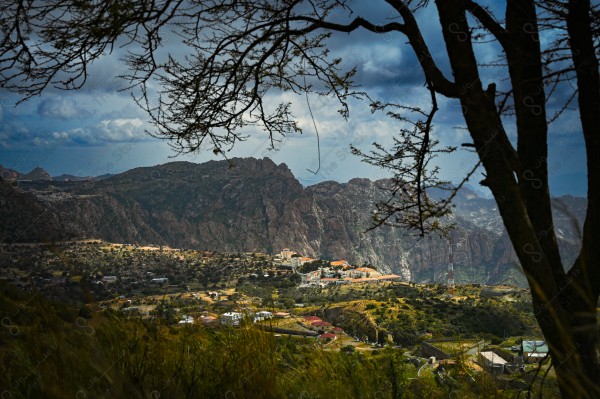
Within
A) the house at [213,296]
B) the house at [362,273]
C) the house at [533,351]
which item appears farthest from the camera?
the house at [362,273]

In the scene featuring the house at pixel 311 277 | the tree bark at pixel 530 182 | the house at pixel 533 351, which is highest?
the tree bark at pixel 530 182

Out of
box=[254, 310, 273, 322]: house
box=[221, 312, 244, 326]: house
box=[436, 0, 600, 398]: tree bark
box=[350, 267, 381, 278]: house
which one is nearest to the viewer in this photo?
box=[436, 0, 600, 398]: tree bark

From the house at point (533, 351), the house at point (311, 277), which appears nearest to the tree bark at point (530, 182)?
the house at point (533, 351)

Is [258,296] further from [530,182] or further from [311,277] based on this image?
[311,277]

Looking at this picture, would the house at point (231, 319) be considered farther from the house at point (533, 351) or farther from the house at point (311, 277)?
the house at point (311, 277)

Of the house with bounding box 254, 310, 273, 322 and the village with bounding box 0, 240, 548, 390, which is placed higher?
the house with bounding box 254, 310, 273, 322

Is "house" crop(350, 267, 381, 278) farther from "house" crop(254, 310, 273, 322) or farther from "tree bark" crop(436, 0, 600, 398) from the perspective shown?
"house" crop(254, 310, 273, 322)

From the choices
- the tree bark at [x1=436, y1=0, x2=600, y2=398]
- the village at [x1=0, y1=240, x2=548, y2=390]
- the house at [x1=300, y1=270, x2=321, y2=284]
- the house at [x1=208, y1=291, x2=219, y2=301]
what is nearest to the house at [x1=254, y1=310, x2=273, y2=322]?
the village at [x1=0, y1=240, x2=548, y2=390]

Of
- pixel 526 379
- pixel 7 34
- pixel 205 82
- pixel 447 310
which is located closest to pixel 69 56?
pixel 7 34

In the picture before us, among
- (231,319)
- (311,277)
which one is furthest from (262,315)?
(311,277)

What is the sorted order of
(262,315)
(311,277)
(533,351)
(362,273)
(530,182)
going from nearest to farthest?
(533,351) < (262,315) < (530,182) < (311,277) < (362,273)

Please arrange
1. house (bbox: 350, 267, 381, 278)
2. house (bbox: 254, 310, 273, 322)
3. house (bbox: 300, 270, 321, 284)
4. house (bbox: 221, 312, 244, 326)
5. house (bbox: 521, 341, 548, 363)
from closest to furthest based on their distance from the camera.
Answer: house (bbox: 521, 341, 548, 363)
house (bbox: 254, 310, 273, 322)
house (bbox: 221, 312, 244, 326)
house (bbox: 300, 270, 321, 284)
house (bbox: 350, 267, 381, 278)
